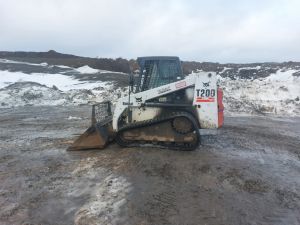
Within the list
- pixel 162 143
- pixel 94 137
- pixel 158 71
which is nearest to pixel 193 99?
pixel 158 71

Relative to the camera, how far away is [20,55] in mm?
59031

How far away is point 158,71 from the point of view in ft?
33.1

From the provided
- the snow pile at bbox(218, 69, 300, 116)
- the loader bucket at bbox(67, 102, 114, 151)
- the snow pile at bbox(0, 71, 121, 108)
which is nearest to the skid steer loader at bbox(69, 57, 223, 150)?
the loader bucket at bbox(67, 102, 114, 151)

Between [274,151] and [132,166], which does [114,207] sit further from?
[274,151]

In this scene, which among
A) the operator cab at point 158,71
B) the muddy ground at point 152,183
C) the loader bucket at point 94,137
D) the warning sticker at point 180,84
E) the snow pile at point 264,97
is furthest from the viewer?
the snow pile at point 264,97

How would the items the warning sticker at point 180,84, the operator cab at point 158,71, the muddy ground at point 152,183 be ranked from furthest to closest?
the operator cab at point 158,71 < the warning sticker at point 180,84 < the muddy ground at point 152,183

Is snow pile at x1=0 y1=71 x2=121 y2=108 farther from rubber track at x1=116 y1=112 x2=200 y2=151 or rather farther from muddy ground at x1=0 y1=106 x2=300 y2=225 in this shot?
rubber track at x1=116 y1=112 x2=200 y2=151

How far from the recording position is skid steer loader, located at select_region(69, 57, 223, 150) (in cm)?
952

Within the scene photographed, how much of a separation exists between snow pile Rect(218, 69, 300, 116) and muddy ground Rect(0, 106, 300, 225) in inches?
280

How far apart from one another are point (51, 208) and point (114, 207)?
A: 102 centimetres

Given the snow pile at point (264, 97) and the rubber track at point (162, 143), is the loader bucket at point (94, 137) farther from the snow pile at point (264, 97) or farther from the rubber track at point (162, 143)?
the snow pile at point (264, 97)

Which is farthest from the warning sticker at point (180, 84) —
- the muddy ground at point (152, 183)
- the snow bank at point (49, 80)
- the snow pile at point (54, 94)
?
the snow bank at point (49, 80)

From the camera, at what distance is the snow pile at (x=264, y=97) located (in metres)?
19.0

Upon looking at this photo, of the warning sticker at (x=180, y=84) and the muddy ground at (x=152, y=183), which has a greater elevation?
the warning sticker at (x=180, y=84)
